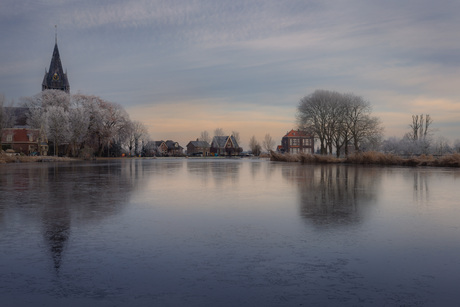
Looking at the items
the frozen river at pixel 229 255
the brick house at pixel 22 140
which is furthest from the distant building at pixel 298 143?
the frozen river at pixel 229 255

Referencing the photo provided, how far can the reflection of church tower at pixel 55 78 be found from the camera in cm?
11112

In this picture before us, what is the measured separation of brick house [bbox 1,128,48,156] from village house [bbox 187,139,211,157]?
76.5 m

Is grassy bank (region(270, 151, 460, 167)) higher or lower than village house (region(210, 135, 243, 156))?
lower

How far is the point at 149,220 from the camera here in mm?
8164

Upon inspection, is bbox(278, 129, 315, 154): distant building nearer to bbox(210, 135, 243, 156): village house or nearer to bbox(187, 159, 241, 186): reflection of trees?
bbox(210, 135, 243, 156): village house

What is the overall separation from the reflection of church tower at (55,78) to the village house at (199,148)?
5448cm

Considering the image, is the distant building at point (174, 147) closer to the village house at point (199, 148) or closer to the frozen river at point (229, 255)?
the village house at point (199, 148)

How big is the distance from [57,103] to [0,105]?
38.4 ft

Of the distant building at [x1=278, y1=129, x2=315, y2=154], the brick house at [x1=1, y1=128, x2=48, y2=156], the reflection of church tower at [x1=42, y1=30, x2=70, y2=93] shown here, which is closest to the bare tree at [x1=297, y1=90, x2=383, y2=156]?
the brick house at [x1=1, y1=128, x2=48, y2=156]

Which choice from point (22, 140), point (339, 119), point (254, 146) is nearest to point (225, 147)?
point (254, 146)

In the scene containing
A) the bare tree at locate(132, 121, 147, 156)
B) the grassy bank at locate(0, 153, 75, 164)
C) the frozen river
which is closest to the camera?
the frozen river

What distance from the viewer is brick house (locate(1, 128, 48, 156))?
7470 centimetres

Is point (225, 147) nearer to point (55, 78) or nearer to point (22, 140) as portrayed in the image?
point (55, 78)

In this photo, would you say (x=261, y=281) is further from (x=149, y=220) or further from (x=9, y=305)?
(x=149, y=220)
